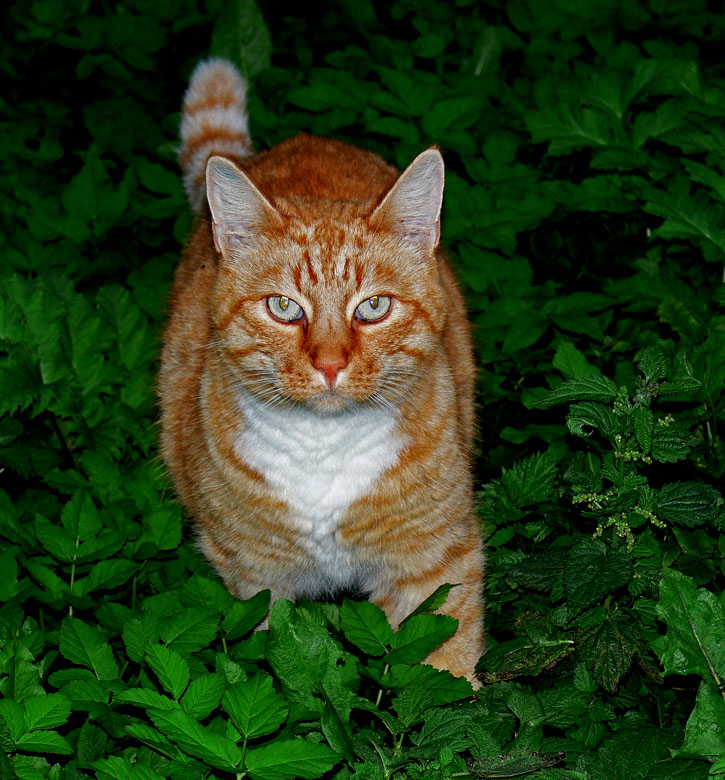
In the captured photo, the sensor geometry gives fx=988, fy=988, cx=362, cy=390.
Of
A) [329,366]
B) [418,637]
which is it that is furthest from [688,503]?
[329,366]

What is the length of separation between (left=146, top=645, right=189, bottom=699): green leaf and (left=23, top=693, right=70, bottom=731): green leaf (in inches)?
9.6

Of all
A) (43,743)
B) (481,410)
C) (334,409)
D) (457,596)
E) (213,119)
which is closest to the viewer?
(43,743)

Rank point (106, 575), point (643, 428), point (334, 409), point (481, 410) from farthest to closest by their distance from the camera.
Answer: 1. point (481, 410)
2. point (106, 575)
3. point (643, 428)
4. point (334, 409)

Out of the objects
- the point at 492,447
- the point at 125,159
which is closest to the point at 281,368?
the point at 492,447

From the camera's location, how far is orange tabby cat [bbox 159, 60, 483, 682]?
111 inches

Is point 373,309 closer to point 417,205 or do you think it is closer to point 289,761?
point 417,205

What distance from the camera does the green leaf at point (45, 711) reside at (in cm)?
248

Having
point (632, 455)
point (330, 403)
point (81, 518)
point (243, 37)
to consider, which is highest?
point (243, 37)

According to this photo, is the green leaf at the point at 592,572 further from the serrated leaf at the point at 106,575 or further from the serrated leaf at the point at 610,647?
the serrated leaf at the point at 106,575

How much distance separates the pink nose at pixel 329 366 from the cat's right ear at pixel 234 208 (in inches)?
19.3

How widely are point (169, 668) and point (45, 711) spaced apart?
33 cm

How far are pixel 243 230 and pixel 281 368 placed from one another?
19.5 inches

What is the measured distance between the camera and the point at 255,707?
7.93ft

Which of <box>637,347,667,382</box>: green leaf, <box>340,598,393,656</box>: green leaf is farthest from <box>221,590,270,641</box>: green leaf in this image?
<box>637,347,667,382</box>: green leaf
